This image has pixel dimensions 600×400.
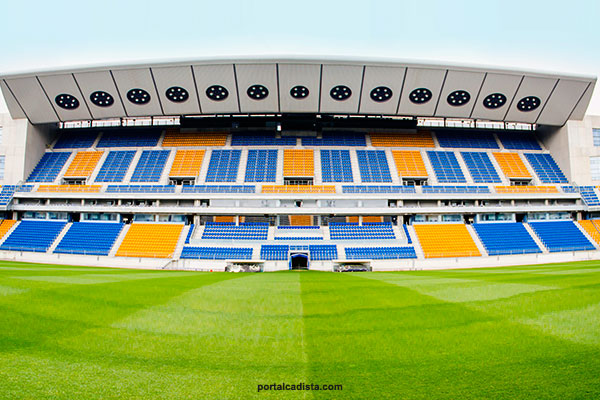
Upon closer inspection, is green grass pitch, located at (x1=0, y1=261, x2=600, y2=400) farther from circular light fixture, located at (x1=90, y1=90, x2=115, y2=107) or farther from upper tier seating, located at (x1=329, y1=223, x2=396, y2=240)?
circular light fixture, located at (x1=90, y1=90, x2=115, y2=107)

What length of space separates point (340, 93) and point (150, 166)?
2300cm

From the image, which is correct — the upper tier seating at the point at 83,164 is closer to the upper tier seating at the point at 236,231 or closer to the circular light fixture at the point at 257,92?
the upper tier seating at the point at 236,231

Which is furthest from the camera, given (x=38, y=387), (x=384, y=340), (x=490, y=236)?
(x=490, y=236)

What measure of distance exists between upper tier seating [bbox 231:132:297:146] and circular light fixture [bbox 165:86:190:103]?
26.1 ft

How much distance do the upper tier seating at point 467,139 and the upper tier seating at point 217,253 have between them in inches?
1122

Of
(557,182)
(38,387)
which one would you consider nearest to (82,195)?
(38,387)

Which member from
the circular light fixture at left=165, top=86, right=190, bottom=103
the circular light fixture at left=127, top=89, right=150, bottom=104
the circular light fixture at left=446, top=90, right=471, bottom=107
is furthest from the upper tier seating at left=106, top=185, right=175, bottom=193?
the circular light fixture at left=446, top=90, right=471, bottom=107

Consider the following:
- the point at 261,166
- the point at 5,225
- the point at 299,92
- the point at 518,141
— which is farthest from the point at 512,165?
the point at 5,225

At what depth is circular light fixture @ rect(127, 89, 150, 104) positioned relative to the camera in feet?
118

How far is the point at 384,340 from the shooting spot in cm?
563

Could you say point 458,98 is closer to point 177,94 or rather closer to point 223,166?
point 223,166

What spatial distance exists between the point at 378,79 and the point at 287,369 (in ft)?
115

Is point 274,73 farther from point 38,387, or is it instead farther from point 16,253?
point 38,387

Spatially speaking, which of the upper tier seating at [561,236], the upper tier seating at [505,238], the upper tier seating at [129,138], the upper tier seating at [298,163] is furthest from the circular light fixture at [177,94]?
the upper tier seating at [561,236]
